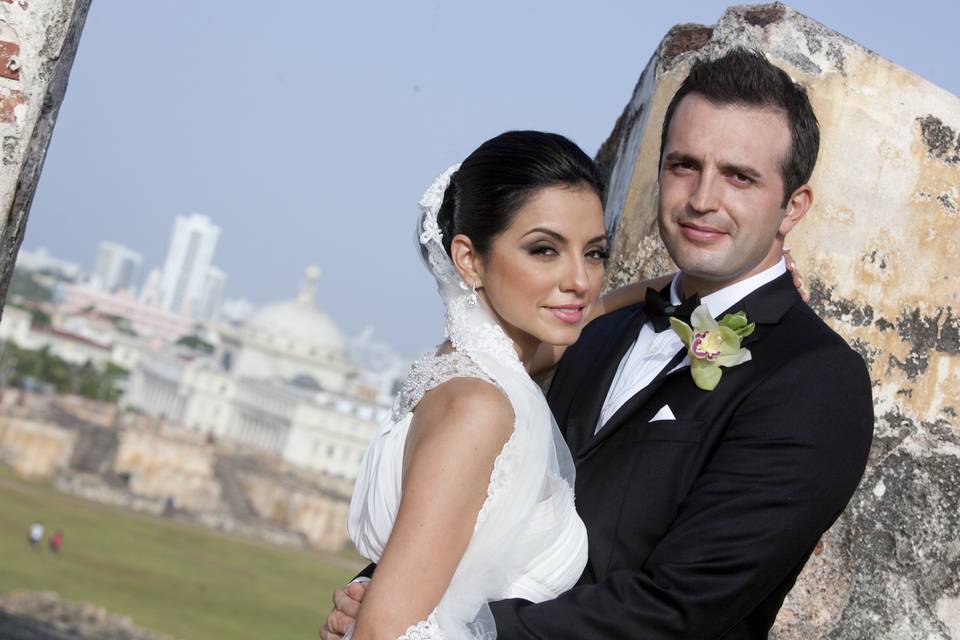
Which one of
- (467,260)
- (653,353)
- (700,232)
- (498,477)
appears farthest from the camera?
(653,353)

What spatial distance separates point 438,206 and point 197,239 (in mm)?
149111

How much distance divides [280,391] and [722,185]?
6582 centimetres

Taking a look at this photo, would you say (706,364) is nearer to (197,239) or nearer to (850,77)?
(850,77)

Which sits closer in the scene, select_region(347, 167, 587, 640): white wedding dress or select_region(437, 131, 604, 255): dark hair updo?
select_region(347, 167, 587, 640): white wedding dress

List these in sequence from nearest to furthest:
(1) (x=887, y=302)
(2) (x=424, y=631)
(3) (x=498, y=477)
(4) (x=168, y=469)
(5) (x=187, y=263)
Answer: (2) (x=424, y=631) < (3) (x=498, y=477) < (1) (x=887, y=302) < (4) (x=168, y=469) < (5) (x=187, y=263)

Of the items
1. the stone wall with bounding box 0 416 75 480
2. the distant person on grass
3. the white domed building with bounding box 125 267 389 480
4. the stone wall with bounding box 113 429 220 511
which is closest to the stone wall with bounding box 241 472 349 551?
the stone wall with bounding box 113 429 220 511

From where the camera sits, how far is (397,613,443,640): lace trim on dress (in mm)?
2152

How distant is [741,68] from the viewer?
96.5 inches

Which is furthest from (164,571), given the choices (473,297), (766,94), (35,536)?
(766,94)

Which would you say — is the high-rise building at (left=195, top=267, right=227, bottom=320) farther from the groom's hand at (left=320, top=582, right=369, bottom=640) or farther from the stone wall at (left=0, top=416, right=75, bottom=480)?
Answer: the groom's hand at (left=320, top=582, right=369, bottom=640)

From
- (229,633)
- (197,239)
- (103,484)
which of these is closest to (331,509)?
(103,484)

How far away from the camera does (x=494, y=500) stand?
7.41 feet

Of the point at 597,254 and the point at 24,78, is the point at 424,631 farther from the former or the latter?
the point at 24,78

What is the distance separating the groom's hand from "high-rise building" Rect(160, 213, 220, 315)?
14703 centimetres
